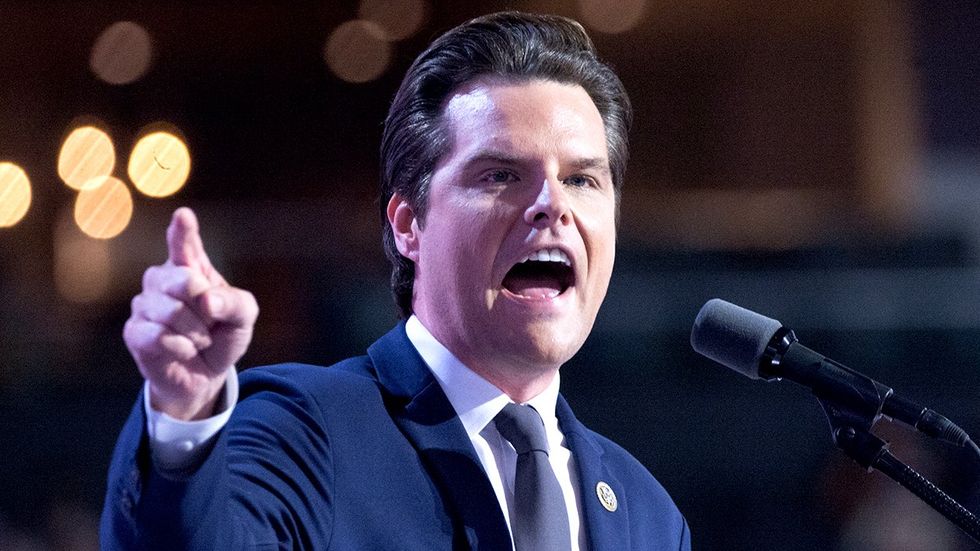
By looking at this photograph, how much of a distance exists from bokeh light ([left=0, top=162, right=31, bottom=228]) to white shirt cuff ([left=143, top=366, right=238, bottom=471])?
4.41 meters

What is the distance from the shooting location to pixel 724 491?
12.4ft

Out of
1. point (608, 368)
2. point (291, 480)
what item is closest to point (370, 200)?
point (608, 368)

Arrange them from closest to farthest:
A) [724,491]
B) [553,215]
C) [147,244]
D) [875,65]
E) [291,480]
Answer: [291,480] < [553,215] < [724,491] < [147,244] < [875,65]

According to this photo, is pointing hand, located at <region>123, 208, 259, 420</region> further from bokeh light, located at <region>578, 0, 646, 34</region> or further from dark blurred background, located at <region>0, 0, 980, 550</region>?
bokeh light, located at <region>578, 0, 646, 34</region>

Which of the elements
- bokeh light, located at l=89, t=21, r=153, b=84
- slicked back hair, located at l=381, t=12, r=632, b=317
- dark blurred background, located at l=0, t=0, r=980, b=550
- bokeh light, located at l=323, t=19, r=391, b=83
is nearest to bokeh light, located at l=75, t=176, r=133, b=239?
dark blurred background, located at l=0, t=0, r=980, b=550

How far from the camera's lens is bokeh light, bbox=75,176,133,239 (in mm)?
4906

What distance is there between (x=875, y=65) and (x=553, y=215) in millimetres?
4753

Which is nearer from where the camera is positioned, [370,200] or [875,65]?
[370,200]

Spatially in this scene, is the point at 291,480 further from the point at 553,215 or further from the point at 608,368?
the point at 608,368

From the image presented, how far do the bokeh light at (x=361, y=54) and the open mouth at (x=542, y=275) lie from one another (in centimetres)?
405

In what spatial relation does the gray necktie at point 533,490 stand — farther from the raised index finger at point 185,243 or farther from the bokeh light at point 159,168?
the bokeh light at point 159,168

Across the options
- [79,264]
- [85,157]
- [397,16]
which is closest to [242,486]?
[79,264]

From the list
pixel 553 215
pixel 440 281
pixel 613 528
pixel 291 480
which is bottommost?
pixel 613 528

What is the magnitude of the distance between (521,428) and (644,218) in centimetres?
366
